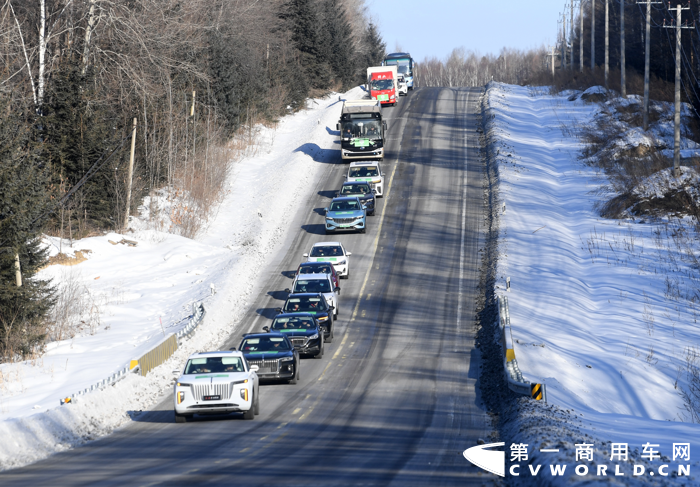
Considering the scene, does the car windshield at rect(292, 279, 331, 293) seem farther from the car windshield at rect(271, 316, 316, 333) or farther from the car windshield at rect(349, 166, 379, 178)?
the car windshield at rect(349, 166, 379, 178)

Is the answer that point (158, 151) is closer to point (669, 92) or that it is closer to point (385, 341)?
point (385, 341)

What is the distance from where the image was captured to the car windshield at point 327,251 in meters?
32.2

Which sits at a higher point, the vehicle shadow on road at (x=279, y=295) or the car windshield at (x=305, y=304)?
the car windshield at (x=305, y=304)

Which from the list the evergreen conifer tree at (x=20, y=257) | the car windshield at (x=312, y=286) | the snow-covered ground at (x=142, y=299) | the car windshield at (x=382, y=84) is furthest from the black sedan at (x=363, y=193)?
the car windshield at (x=382, y=84)

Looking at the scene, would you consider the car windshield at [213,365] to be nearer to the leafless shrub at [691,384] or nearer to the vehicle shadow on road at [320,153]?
the leafless shrub at [691,384]

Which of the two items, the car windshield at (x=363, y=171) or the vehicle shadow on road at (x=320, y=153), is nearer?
the car windshield at (x=363, y=171)

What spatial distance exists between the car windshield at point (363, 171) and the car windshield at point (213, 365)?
28.2 metres

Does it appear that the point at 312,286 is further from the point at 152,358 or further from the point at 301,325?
the point at 152,358

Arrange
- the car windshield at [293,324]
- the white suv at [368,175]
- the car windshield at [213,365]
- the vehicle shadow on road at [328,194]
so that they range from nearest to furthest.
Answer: the car windshield at [213,365]
the car windshield at [293,324]
the white suv at [368,175]
the vehicle shadow on road at [328,194]

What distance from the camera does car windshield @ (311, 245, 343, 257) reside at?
105 ft

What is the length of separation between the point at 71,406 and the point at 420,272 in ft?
62.6

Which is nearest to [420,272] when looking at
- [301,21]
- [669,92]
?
[669,92]

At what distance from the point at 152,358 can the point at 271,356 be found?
12.0 feet

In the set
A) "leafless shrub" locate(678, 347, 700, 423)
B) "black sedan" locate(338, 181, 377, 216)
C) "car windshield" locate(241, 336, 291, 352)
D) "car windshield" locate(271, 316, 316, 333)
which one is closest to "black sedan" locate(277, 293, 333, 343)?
"car windshield" locate(271, 316, 316, 333)
